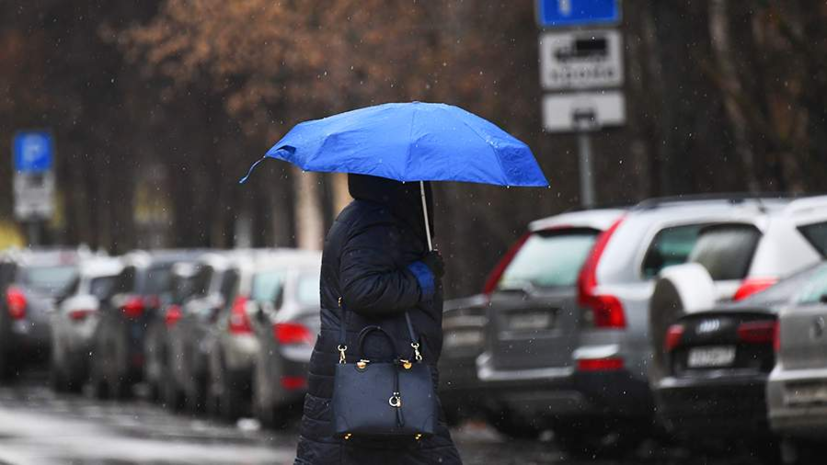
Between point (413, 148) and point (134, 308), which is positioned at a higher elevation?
point (413, 148)

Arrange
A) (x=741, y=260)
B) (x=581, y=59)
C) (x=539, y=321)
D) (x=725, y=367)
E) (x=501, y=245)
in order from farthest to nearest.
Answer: (x=501, y=245) < (x=581, y=59) < (x=539, y=321) < (x=741, y=260) < (x=725, y=367)

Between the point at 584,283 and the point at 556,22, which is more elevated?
the point at 556,22

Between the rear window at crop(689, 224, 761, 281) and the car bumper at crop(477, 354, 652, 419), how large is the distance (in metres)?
0.88

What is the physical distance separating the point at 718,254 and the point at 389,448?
669 cm

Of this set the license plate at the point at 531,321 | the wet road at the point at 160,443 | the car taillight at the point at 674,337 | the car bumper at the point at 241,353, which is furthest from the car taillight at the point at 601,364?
the car bumper at the point at 241,353

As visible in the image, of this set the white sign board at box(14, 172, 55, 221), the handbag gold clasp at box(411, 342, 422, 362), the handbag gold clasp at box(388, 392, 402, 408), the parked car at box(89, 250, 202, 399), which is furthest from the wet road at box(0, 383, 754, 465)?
the white sign board at box(14, 172, 55, 221)

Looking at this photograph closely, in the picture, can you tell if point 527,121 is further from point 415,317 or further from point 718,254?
point 415,317

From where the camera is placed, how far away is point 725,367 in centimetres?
1344

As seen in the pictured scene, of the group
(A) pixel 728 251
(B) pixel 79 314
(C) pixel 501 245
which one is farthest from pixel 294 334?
(C) pixel 501 245

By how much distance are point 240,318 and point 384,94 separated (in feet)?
34.1

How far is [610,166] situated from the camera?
32.2 metres

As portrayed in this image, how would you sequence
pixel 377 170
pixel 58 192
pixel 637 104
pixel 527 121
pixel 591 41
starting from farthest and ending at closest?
pixel 58 192, pixel 527 121, pixel 637 104, pixel 591 41, pixel 377 170

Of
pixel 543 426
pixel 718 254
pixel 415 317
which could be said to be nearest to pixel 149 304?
pixel 543 426

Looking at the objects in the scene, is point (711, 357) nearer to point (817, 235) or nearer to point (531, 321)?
point (817, 235)
